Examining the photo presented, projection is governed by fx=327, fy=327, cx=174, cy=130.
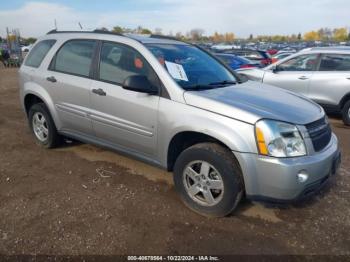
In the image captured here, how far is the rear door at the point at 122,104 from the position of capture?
3.53m

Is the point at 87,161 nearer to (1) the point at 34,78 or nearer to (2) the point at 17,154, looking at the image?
(2) the point at 17,154

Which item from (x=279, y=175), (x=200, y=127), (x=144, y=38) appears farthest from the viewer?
(x=144, y=38)

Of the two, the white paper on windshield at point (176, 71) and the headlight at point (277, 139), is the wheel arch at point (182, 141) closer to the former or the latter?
the headlight at point (277, 139)

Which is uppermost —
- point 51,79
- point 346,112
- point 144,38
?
point 144,38

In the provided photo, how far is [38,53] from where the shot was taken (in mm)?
→ 4910

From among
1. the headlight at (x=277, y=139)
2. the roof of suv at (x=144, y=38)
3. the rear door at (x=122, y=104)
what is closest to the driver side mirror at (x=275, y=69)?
the roof of suv at (x=144, y=38)

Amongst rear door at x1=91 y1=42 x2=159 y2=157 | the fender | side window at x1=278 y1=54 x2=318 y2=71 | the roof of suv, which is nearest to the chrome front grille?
the fender

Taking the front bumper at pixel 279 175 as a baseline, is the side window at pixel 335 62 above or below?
above

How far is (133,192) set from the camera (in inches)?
148

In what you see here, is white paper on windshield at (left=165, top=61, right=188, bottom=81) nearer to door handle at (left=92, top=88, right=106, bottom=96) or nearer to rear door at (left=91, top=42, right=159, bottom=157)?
rear door at (left=91, top=42, right=159, bottom=157)

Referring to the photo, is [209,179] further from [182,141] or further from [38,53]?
[38,53]

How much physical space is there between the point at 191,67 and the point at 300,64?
4649 millimetres

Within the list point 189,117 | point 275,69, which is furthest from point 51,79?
point 275,69

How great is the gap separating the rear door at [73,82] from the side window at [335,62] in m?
5.28
